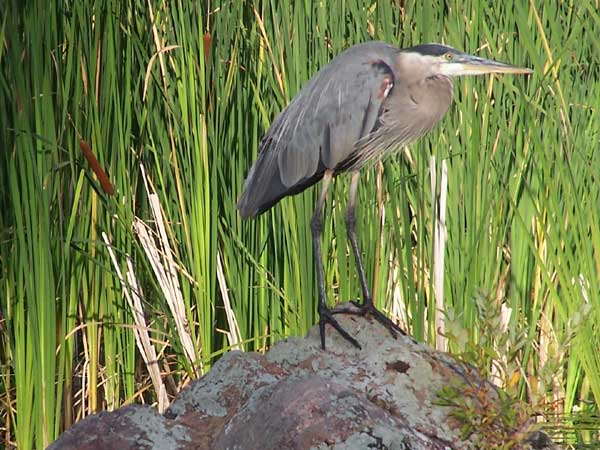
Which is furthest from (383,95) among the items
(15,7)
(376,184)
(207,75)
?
(15,7)

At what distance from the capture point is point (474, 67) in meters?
2.81

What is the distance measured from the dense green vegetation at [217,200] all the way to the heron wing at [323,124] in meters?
0.13

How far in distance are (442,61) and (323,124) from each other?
0.38m

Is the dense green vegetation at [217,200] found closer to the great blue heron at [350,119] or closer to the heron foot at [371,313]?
the great blue heron at [350,119]

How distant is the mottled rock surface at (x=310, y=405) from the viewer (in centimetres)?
189

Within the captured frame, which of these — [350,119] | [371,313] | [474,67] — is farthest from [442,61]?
[371,313]

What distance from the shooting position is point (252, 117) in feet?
10.6

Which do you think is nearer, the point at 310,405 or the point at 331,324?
the point at 310,405

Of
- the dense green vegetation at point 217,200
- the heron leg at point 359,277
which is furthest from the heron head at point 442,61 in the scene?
the heron leg at point 359,277

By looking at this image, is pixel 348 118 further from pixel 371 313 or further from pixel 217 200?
pixel 371 313

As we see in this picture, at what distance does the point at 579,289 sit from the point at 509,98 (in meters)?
0.67

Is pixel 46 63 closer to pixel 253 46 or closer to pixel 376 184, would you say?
pixel 253 46

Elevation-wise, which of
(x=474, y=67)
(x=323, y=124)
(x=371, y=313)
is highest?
(x=474, y=67)

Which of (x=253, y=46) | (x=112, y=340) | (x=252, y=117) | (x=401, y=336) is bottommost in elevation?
(x=112, y=340)
